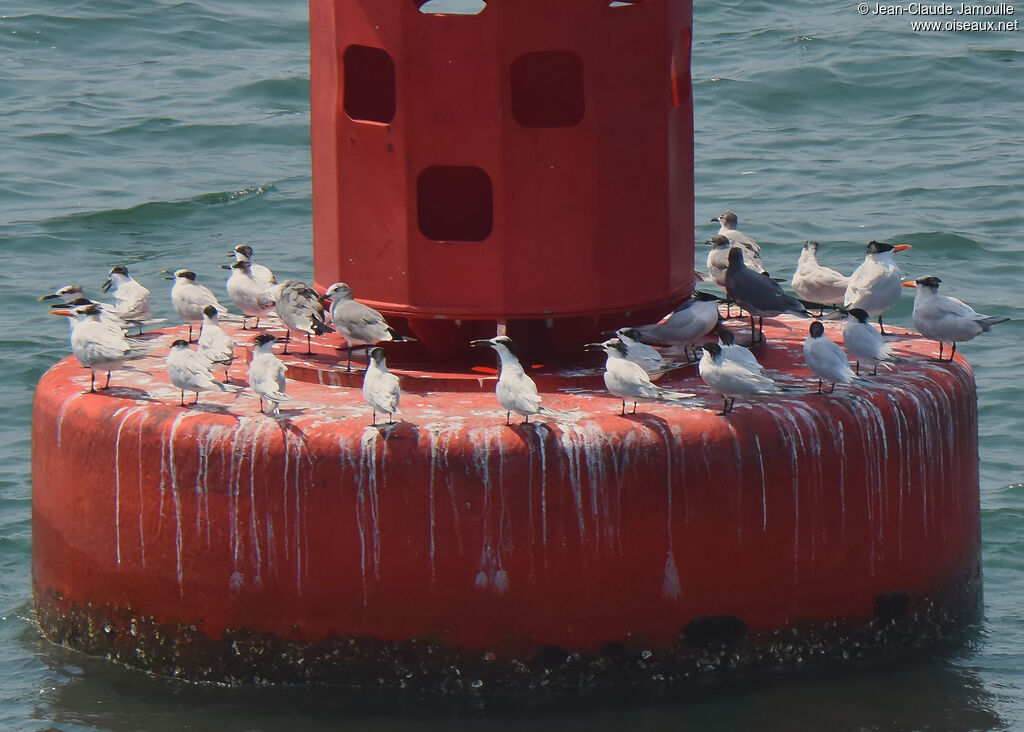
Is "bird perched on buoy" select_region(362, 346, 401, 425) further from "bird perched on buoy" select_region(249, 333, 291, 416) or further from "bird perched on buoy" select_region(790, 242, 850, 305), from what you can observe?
"bird perched on buoy" select_region(790, 242, 850, 305)

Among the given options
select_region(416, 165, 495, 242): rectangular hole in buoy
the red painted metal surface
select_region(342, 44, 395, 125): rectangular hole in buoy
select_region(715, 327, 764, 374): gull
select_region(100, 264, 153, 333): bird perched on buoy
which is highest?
select_region(342, 44, 395, 125): rectangular hole in buoy

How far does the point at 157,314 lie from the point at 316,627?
302 inches

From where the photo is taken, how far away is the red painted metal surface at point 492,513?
1002 cm

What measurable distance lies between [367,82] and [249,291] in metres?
1.50

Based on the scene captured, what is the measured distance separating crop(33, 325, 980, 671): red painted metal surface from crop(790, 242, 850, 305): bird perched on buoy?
1.81 metres


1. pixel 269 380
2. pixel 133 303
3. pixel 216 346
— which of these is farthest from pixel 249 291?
pixel 269 380

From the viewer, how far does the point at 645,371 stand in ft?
35.1

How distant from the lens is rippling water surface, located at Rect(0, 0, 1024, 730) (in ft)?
34.3

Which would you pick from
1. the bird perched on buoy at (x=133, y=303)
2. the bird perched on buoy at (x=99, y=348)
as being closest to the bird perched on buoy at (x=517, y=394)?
the bird perched on buoy at (x=99, y=348)

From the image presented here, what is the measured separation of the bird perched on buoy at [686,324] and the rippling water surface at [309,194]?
208 centimetres

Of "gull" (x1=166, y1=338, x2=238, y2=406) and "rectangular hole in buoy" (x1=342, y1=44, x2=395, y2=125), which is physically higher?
"rectangular hole in buoy" (x1=342, y1=44, x2=395, y2=125)

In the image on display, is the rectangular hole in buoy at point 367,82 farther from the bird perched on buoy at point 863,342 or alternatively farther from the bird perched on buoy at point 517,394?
the bird perched on buoy at point 863,342

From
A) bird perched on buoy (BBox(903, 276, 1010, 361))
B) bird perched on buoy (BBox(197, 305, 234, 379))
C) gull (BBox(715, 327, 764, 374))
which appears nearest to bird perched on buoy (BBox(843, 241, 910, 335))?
bird perched on buoy (BBox(903, 276, 1010, 361))

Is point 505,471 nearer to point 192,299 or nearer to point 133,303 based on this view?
point 192,299
